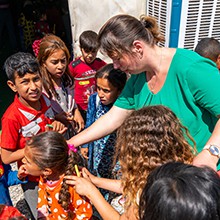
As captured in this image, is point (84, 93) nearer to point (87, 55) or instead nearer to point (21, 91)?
point (87, 55)

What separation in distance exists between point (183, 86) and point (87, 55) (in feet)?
6.02

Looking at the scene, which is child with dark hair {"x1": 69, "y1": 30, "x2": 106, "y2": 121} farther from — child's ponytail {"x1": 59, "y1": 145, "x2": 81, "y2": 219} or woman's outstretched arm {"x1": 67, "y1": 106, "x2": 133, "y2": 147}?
child's ponytail {"x1": 59, "y1": 145, "x2": 81, "y2": 219}

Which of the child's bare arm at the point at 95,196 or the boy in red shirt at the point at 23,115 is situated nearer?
the child's bare arm at the point at 95,196

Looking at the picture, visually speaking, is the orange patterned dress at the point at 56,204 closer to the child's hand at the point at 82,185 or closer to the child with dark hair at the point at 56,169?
the child with dark hair at the point at 56,169

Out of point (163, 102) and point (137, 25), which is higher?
point (137, 25)

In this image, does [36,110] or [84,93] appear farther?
[84,93]

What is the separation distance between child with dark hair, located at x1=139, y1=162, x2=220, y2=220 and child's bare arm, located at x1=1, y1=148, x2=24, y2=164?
50.0 inches

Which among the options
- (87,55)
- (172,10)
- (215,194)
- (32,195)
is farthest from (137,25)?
(172,10)

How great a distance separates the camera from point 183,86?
1.73 meters

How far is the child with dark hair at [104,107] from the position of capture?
8.07ft

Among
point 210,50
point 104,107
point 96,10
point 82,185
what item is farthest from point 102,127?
point 96,10

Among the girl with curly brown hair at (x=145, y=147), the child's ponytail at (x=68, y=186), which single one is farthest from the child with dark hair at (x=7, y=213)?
the girl with curly brown hair at (x=145, y=147)

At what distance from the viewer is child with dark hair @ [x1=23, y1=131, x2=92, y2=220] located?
73.7 inches

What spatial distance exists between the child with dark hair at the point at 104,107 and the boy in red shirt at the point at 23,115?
424 millimetres
